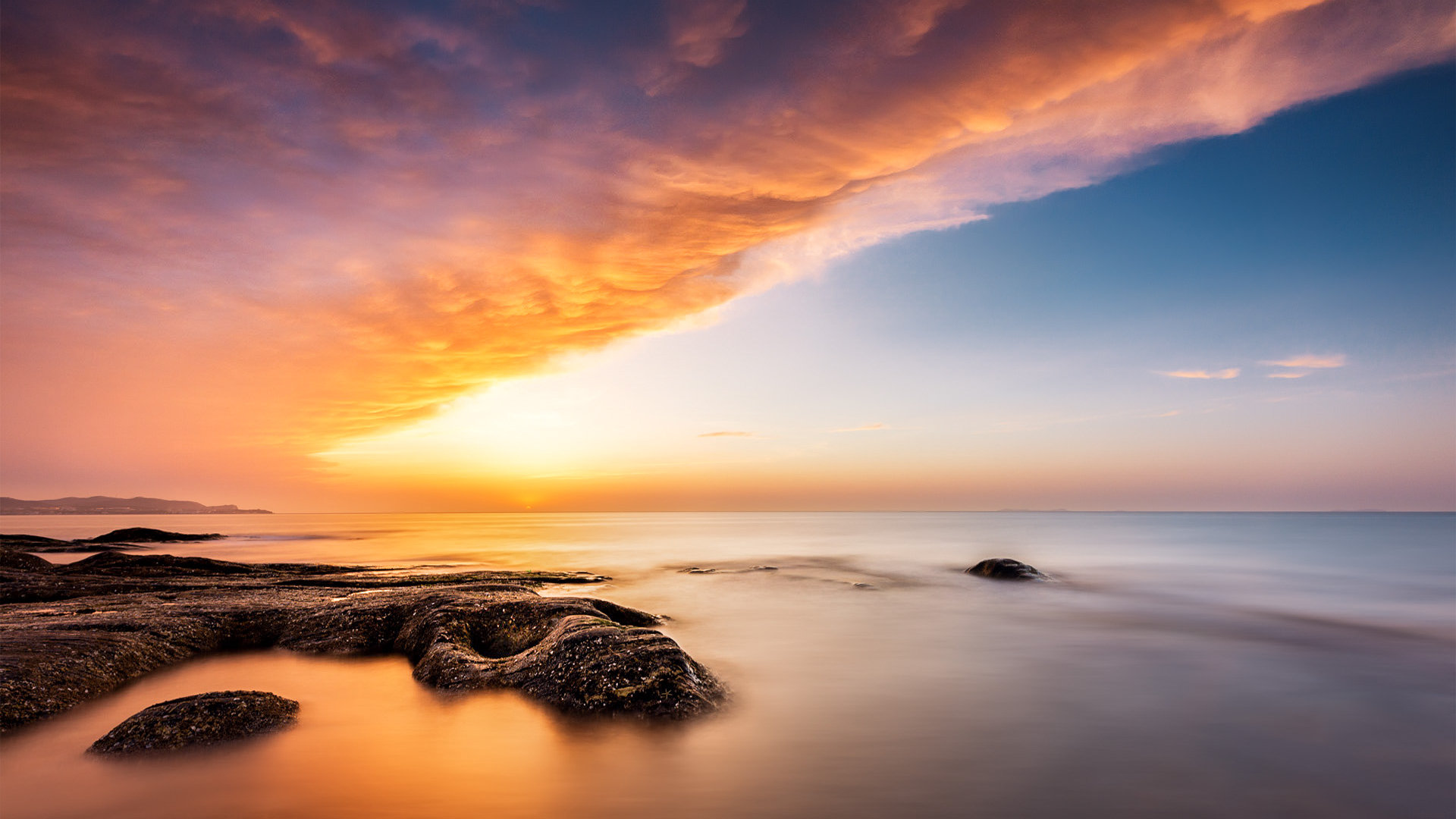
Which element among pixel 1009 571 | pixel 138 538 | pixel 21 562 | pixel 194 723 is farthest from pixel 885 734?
pixel 138 538

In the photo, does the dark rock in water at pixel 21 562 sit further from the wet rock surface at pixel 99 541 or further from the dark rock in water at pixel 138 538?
the dark rock in water at pixel 138 538

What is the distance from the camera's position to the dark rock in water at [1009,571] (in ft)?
100.0

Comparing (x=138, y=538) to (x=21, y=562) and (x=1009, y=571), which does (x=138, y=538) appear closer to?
(x=21, y=562)

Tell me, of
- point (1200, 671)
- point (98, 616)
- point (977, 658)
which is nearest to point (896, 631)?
point (977, 658)

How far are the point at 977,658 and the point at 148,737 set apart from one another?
1447 centimetres

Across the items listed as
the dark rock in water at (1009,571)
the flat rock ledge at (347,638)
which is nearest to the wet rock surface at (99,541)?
the flat rock ledge at (347,638)

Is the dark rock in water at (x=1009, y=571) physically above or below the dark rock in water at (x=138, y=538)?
below

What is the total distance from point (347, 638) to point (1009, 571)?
86.9ft

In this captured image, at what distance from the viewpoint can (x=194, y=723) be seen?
838 cm

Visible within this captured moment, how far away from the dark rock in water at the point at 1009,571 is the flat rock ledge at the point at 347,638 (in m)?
19.6

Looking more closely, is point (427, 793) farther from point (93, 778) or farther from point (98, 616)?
point (98, 616)

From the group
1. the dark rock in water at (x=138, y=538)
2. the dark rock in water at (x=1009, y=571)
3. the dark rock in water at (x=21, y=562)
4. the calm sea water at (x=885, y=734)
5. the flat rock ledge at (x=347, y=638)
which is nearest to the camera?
the calm sea water at (x=885, y=734)

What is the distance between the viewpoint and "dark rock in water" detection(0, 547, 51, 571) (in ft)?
85.7

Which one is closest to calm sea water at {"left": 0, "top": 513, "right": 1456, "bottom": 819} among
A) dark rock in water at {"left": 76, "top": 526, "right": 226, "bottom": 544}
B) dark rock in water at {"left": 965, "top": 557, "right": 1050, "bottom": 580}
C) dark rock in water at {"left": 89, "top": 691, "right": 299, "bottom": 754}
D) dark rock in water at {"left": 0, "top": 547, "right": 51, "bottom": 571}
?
dark rock in water at {"left": 89, "top": 691, "right": 299, "bottom": 754}
